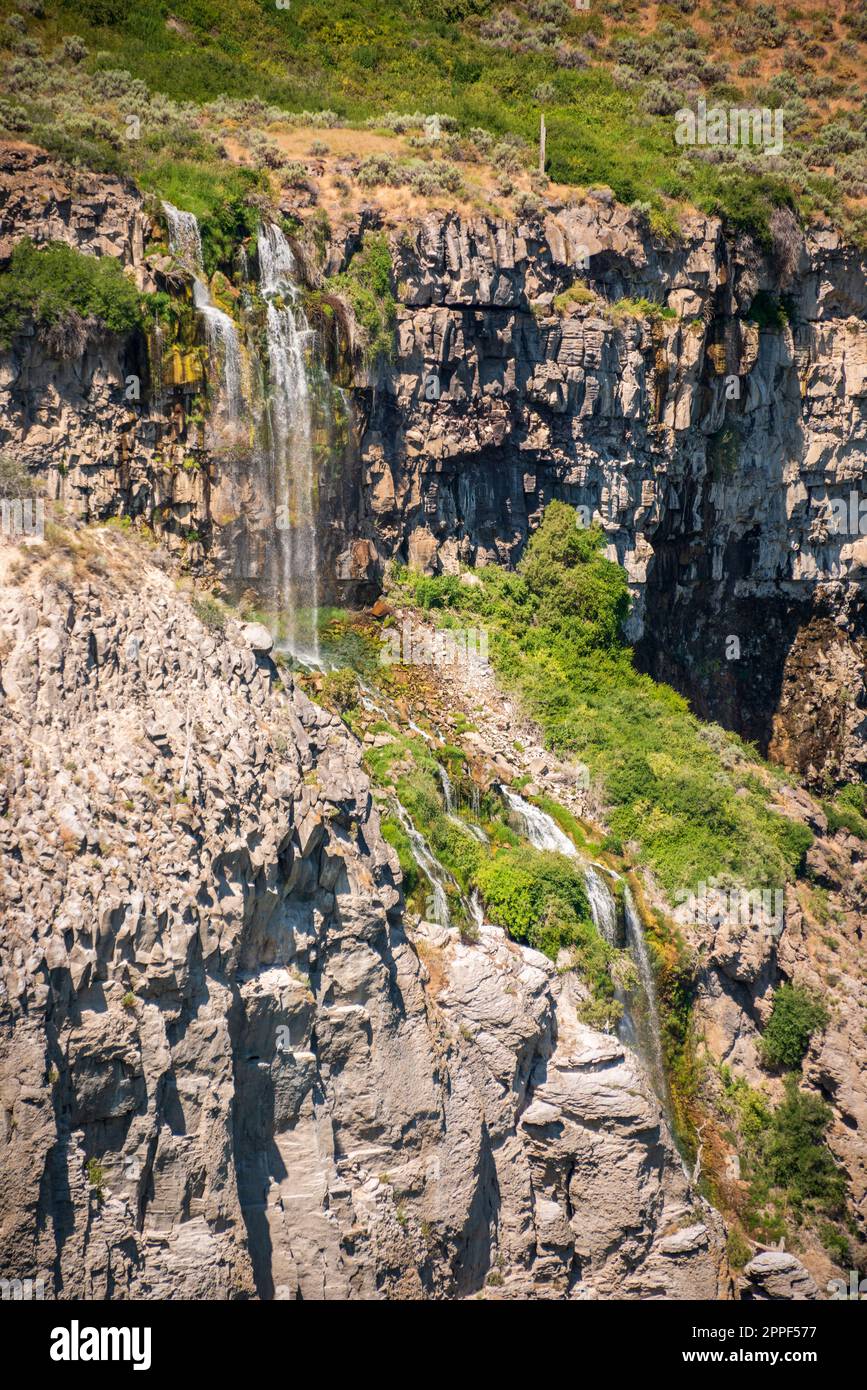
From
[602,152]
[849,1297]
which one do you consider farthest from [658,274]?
[849,1297]

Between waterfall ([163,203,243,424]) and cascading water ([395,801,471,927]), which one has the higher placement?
waterfall ([163,203,243,424])

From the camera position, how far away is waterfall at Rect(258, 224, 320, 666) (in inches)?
1256

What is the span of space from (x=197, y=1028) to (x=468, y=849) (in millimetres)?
8412

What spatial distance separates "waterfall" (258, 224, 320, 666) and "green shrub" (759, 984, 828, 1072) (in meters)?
11.1

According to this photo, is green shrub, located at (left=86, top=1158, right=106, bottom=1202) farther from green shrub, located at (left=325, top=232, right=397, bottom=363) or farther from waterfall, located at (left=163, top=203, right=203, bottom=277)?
green shrub, located at (left=325, top=232, right=397, bottom=363)

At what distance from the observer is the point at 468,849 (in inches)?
1168

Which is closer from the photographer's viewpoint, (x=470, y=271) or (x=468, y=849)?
(x=468, y=849)

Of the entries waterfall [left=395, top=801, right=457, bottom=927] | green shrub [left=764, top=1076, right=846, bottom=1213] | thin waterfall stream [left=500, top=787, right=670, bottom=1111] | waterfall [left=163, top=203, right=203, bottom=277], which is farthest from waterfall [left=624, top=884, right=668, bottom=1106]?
waterfall [left=163, top=203, right=203, bottom=277]

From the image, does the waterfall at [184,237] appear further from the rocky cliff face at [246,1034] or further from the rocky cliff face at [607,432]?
the rocky cliff face at [246,1034]

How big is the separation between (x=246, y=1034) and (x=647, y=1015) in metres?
9.73

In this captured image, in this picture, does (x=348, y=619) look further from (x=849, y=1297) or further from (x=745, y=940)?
(x=849, y=1297)

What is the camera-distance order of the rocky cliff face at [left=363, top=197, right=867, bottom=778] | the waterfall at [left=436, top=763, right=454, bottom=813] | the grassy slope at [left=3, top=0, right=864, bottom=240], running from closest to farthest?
the waterfall at [left=436, top=763, right=454, bottom=813]
the rocky cliff face at [left=363, top=197, right=867, bottom=778]
the grassy slope at [left=3, top=0, right=864, bottom=240]

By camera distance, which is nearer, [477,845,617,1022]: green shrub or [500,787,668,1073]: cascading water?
[477,845,617,1022]: green shrub

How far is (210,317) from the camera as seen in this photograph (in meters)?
30.7
